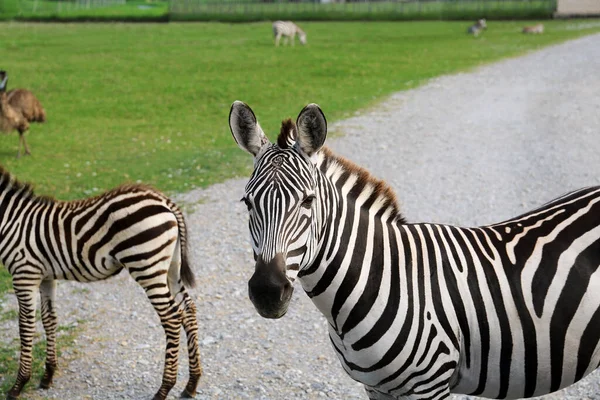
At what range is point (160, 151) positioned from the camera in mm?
15016

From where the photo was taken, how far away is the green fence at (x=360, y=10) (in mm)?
46781

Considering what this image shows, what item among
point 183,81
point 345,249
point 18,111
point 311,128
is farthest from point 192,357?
point 183,81

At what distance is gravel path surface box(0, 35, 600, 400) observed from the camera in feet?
20.7

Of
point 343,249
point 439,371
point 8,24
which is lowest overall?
point 8,24

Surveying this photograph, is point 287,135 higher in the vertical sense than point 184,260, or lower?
higher

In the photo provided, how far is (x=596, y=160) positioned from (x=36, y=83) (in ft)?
57.3

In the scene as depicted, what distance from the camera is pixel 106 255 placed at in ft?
20.2

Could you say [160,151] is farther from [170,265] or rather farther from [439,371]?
[439,371]

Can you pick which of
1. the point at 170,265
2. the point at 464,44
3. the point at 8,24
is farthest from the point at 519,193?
the point at 8,24

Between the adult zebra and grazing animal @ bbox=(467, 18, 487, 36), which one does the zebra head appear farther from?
grazing animal @ bbox=(467, 18, 487, 36)

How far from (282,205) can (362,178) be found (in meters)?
0.65

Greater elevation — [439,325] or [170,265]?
[439,325]

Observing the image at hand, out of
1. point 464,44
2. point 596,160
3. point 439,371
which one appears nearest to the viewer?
point 439,371

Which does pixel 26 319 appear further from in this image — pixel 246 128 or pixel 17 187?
pixel 246 128
